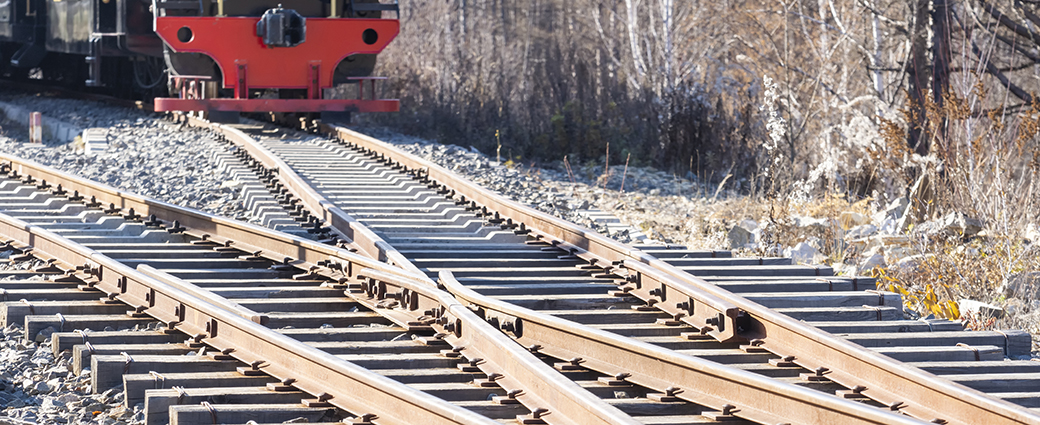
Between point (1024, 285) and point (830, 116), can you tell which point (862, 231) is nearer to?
point (1024, 285)

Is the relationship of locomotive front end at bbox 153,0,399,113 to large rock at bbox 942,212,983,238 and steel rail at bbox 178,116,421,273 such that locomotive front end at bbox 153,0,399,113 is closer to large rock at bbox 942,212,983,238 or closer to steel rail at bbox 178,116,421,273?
steel rail at bbox 178,116,421,273

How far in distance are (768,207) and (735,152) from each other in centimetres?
292

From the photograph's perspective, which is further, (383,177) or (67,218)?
(383,177)

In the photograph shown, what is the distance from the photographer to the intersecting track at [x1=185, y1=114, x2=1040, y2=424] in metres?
3.87

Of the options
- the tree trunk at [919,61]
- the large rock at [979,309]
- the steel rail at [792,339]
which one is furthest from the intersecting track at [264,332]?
the tree trunk at [919,61]

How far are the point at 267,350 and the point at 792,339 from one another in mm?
2144

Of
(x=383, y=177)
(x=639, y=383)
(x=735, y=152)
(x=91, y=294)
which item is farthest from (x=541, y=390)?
(x=735, y=152)

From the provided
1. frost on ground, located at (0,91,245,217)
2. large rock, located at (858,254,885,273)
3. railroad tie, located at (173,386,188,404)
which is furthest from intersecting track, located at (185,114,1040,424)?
railroad tie, located at (173,386,188,404)

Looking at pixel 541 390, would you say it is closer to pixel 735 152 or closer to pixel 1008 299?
pixel 1008 299

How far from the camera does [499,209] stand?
25.4ft

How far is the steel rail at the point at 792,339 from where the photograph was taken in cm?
362

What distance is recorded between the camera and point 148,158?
10523 millimetres

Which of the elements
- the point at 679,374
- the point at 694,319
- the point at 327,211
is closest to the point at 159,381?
the point at 679,374

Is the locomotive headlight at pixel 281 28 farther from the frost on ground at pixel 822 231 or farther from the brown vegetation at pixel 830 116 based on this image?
the brown vegetation at pixel 830 116
